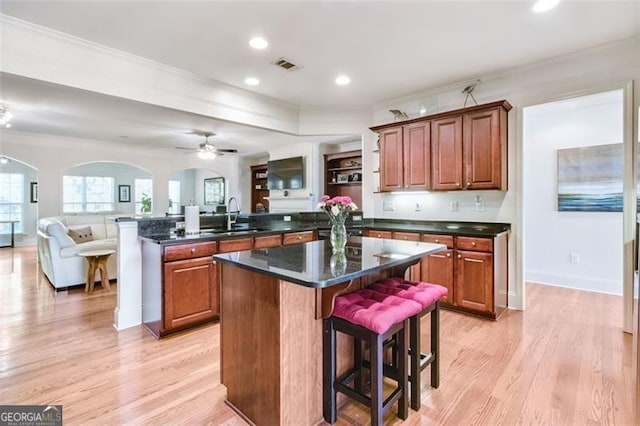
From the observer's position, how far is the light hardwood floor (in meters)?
1.82

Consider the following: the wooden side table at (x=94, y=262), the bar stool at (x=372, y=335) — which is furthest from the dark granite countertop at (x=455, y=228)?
the wooden side table at (x=94, y=262)

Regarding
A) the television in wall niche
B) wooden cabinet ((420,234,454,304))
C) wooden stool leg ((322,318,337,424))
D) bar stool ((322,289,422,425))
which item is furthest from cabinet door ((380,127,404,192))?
wooden stool leg ((322,318,337,424))

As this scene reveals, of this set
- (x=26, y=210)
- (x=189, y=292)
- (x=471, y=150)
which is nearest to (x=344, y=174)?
(x=471, y=150)

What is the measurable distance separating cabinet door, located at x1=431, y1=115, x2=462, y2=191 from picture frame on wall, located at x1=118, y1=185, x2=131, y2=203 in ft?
35.0

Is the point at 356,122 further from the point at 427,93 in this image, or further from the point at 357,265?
the point at 357,265

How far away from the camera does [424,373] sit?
2.24 m

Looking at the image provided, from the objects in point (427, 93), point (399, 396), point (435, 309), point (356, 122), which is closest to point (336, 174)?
point (356, 122)

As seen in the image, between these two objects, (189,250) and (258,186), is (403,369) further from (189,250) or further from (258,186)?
(258,186)

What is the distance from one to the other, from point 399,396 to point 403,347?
0.28m

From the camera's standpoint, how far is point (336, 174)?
6.31 m

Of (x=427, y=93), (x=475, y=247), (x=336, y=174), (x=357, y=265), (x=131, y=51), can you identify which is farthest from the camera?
(x=336, y=174)

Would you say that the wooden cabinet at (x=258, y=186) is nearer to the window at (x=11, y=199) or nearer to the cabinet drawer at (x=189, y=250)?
the cabinet drawer at (x=189, y=250)

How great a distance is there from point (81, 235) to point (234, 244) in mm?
3696

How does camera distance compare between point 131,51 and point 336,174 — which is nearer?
point 131,51
